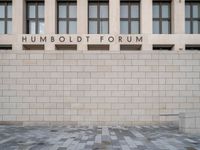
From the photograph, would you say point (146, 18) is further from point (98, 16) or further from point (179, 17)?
point (98, 16)

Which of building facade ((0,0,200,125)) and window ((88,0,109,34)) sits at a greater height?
window ((88,0,109,34))

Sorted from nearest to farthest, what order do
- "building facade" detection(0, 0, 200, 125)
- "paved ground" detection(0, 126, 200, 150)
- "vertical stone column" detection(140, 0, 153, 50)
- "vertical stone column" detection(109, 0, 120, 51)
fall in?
1. "paved ground" detection(0, 126, 200, 150)
2. "building facade" detection(0, 0, 200, 125)
3. "vertical stone column" detection(109, 0, 120, 51)
4. "vertical stone column" detection(140, 0, 153, 50)

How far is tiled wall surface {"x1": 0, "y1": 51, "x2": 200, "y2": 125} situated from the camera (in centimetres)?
1459

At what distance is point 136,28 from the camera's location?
90.4ft

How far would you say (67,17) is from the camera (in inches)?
1087

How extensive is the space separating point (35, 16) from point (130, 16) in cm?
981

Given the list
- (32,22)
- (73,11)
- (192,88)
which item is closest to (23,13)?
(32,22)

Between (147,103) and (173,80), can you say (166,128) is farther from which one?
(173,80)

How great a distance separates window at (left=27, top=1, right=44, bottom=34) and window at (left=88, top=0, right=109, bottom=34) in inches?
197

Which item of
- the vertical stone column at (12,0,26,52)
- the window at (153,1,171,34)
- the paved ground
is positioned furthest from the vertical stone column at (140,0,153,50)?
the paved ground

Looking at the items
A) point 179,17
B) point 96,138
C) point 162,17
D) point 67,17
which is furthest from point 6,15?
point 96,138

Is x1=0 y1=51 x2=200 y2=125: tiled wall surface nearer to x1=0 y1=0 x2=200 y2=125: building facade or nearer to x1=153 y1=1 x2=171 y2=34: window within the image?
x1=0 y1=0 x2=200 y2=125: building facade

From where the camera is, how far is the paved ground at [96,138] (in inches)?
374

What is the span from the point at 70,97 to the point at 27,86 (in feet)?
7.92
